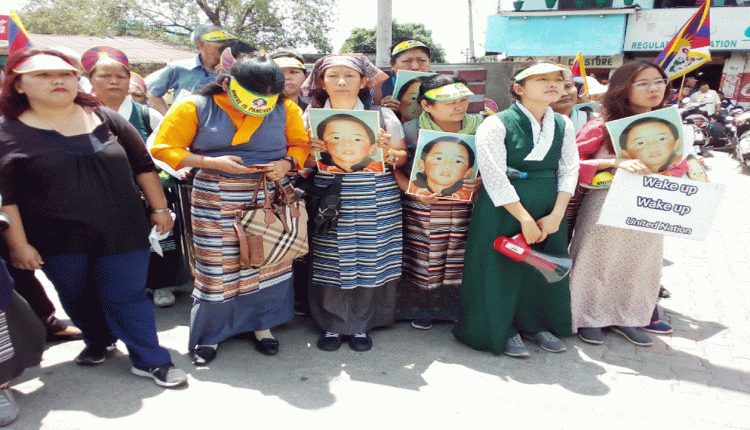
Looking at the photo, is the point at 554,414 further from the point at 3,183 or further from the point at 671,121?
the point at 3,183

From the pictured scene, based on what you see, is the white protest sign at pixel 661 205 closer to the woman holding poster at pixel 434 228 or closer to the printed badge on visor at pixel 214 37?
the woman holding poster at pixel 434 228

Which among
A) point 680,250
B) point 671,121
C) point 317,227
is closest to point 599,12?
point 680,250

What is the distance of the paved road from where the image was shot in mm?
2389

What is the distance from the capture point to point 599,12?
15.6 m

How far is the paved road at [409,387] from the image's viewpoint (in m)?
2.39

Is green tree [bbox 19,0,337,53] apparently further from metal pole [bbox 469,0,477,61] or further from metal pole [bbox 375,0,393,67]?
metal pole [bbox 375,0,393,67]

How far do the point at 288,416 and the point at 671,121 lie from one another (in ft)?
8.46

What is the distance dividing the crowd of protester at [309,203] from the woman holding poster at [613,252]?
1 cm

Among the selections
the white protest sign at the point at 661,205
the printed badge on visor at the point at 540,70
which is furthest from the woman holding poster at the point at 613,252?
the printed badge on visor at the point at 540,70

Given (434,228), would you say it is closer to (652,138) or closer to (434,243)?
(434,243)

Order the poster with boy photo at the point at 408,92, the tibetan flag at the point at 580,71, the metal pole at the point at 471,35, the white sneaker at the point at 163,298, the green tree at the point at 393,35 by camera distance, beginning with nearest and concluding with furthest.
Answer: the poster with boy photo at the point at 408,92, the white sneaker at the point at 163,298, the tibetan flag at the point at 580,71, the metal pole at the point at 471,35, the green tree at the point at 393,35

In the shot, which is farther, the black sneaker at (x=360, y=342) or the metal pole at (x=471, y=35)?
the metal pole at (x=471, y=35)

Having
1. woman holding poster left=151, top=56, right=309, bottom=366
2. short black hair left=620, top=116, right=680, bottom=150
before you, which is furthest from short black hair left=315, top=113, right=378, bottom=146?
short black hair left=620, top=116, right=680, bottom=150

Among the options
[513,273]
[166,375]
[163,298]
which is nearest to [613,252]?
[513,273]
